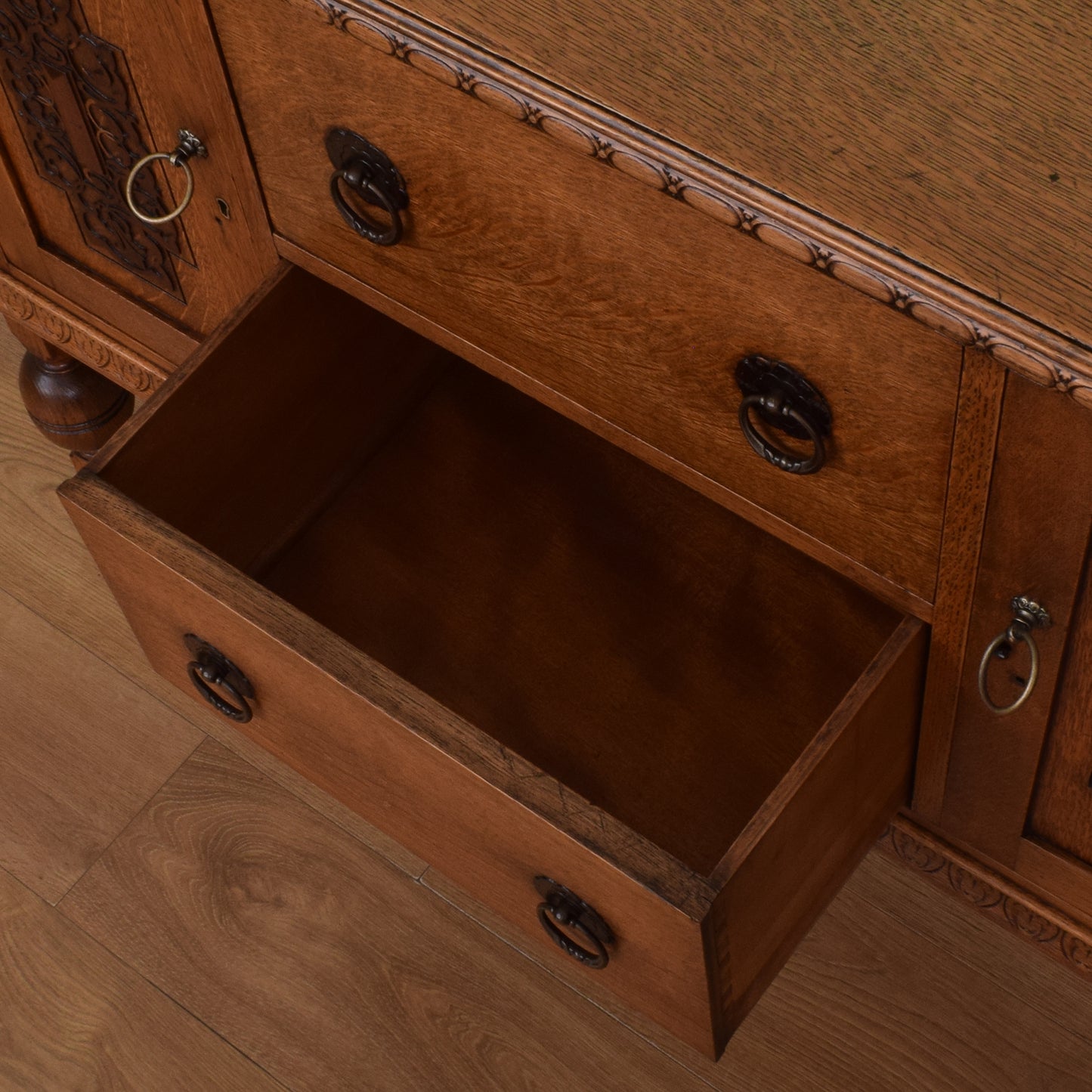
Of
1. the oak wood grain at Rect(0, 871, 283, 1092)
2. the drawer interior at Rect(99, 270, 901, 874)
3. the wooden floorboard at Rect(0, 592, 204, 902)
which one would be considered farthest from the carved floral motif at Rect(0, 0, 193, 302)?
the oak wood grain at Rect(0, 871, 283, 1092)

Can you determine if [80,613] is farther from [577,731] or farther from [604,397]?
[604,397]

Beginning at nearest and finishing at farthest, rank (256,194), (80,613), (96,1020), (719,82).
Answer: (719,82) → (256,194) → (96,1020) → (80,613)

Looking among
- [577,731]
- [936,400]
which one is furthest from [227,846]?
[936,400]

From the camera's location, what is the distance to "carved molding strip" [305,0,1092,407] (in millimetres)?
537

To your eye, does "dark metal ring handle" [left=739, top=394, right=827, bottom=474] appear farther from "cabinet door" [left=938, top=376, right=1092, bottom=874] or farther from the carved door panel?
the carved door panel

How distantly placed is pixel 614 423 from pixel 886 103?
0.22 m

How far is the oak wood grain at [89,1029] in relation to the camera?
1.04m

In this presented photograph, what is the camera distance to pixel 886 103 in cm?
58

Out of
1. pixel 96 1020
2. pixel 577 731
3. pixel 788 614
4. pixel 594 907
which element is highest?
pixel 788 614

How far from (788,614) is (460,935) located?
1.05ft

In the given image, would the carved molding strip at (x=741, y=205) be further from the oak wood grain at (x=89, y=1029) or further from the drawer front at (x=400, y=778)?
the oak wood grain at (x=89, y=1029)

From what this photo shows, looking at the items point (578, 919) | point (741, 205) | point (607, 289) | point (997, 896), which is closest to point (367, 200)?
point (607, 289)

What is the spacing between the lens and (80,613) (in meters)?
1.23

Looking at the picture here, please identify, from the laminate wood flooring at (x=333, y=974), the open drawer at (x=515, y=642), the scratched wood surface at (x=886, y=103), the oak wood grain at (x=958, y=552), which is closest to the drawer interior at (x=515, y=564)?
the open drawer at (x=515, y=642)
